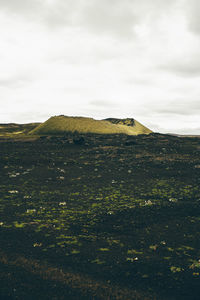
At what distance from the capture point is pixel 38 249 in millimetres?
14609

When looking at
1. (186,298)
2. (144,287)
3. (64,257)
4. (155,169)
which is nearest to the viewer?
(186,298)

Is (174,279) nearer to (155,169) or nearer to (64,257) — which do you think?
(64,257)

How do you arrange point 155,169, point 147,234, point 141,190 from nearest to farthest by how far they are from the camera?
1. point 147,234
2. point 141,190
3. point 155,169

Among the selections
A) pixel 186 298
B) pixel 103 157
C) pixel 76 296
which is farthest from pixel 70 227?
pixel 103 157

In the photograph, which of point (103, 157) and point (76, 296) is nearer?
point (76, 296)

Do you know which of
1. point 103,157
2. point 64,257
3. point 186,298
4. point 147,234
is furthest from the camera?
point 103,157

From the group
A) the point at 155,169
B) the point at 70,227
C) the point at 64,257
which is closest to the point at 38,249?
the point at 64,257

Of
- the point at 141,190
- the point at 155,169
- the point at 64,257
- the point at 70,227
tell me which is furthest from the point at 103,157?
the point at 64,257

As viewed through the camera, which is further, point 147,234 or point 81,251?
point 147,234

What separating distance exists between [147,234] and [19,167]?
38205 mm

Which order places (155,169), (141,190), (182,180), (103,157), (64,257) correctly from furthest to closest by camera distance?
(103,157)
(155,169)
(182,180)
(141,190)
(64,257)

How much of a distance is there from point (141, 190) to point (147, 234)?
47.5 feet

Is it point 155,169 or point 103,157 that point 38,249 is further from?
point 103,157

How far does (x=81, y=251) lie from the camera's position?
570 inches
